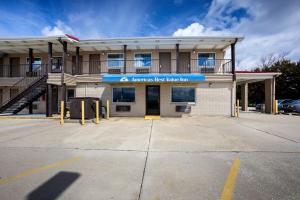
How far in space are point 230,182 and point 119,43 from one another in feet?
44.0

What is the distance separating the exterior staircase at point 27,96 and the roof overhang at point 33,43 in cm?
269

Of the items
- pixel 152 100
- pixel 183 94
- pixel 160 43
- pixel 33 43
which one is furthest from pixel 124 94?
pixel 33 43

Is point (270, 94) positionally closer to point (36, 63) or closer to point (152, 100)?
point (152, 100)

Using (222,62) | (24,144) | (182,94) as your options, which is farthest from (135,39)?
(24,144)

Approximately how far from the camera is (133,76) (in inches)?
500

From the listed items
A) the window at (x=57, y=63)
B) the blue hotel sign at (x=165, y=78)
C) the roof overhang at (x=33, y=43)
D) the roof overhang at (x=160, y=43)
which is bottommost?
the blue hotel sign at (x=165, y=78)

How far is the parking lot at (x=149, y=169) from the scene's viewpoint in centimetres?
307

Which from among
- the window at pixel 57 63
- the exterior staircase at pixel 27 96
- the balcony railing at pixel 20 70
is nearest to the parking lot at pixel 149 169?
the exterior staircase at pixel 27 96

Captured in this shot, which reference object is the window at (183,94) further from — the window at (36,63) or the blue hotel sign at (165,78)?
the window at (36,63)

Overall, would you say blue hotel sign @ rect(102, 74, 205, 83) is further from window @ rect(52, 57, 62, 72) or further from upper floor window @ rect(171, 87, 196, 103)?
window @ rect(52, 57, 62, 72)

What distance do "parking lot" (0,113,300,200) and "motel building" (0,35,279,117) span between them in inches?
281

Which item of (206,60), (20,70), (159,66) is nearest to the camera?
(206,60)

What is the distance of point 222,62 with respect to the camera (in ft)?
52.0

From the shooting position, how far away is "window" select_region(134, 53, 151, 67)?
52.7 ft
